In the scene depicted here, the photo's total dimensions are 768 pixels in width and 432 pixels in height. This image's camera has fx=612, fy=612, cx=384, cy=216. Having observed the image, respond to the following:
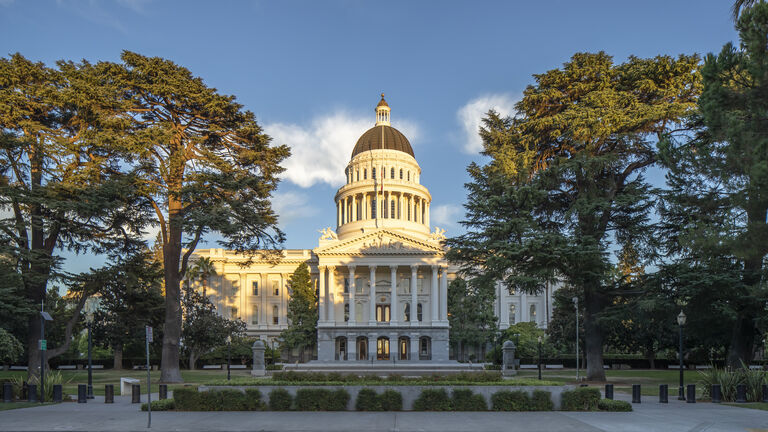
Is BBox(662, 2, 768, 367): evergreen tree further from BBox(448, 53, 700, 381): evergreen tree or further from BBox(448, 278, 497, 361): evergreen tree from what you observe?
BBox(448, 278, 497, 361): evergreen tree

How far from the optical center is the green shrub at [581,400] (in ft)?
66.7

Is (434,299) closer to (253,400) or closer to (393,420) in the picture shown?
(253,400)

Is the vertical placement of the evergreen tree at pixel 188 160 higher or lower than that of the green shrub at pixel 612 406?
higher

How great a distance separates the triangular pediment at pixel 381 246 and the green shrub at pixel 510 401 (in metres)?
51.4

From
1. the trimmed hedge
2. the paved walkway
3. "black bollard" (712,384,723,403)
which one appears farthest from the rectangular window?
"black bollard" (712,384,723,403)

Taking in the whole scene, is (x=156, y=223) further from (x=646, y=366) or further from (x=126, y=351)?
(x=646, y=366)

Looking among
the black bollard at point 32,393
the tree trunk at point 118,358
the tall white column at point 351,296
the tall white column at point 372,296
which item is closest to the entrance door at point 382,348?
the tall white column at point 372,296

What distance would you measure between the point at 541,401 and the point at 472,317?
49.5 metres

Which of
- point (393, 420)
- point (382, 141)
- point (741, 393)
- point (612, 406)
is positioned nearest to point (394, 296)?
point (382, 141)

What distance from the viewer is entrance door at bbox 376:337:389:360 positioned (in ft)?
237

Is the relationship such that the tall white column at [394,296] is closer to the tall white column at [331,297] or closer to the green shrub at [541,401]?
the tall white column at [331,297]

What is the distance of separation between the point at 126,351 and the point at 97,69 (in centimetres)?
4290

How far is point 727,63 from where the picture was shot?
1717 centimetres

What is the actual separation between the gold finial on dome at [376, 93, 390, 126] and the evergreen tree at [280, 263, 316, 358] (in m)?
33.2
